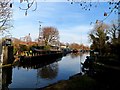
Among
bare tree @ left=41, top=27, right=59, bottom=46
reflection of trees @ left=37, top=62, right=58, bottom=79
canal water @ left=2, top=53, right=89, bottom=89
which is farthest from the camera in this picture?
bare tree @ left=41, top=27, right=59, bottom=46

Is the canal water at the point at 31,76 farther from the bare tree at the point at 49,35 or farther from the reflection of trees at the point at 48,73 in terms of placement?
the bare tree at the point at 49,35

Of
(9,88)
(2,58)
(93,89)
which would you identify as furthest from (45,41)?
(93,89)

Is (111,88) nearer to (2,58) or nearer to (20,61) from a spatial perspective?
(2,58)

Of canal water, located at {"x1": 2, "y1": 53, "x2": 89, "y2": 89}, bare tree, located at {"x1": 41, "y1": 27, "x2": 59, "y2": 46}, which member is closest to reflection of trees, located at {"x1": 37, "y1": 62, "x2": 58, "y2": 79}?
canal water, located at {"x1": 2, "y1": 53, "x2": 89, "y2": 89}

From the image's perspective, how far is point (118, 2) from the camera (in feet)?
25.8

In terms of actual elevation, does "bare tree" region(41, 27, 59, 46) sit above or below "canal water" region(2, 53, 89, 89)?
above

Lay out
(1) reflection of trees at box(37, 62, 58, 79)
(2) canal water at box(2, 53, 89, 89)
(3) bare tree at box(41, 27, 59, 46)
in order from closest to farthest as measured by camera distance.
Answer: (2) canal water at box(2, 53, 89, 89) → (1) reflection of trees at box(37, 62, 58, 79) → (3) bare tree at box(41, 27, 59, 46)

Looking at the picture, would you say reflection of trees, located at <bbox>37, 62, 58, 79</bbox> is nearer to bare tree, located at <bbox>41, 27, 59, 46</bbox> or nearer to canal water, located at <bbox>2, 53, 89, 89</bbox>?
canal water, located at <bbox>2, 53, 89, 89</bbox>

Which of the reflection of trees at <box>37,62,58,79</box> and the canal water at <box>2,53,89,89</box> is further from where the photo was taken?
the reflection of trees at <box>37,62,58,79</box>

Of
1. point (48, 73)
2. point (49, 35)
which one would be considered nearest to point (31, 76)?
point (48, 73)

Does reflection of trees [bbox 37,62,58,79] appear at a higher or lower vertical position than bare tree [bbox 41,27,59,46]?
lower

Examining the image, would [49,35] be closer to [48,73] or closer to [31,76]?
[48,73]

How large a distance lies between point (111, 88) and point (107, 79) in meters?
0.40

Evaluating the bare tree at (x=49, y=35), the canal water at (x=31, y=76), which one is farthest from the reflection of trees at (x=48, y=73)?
the bare tree at (x=49, y=35)
